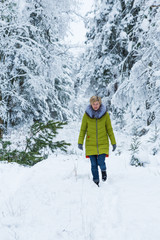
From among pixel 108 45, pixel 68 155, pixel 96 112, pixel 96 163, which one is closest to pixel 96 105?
pixel 96 112

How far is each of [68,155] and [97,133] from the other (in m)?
3.42

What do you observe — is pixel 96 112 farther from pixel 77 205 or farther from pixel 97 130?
pixel 77 205

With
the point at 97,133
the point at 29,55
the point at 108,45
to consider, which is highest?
the point at 108,45

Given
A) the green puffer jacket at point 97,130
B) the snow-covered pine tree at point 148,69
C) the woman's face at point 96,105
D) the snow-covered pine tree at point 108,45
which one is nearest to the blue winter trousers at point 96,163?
the green puffer jacket at point 97,130

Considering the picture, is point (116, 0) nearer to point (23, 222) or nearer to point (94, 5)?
point (94, 5)

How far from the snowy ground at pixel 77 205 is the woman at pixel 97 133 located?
0.44m

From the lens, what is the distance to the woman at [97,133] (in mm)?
4203

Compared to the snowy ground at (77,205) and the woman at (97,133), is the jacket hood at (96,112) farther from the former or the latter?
the snowy ground at (77,205)

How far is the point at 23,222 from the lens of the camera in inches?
106

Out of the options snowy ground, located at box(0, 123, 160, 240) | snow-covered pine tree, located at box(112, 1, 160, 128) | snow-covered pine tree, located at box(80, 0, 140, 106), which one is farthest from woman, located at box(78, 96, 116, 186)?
snow-covered pine tree, located at box(80, 0, 140, 106)

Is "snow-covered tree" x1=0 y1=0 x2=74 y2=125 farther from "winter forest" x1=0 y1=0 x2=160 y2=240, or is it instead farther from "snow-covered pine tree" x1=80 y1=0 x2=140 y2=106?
"snow-covered pine tree" x1=80 y1=0 x2=140 y2=106

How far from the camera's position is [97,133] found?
429cm

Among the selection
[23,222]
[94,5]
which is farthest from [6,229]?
[94,5]

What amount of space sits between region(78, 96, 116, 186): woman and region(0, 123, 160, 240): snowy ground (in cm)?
44
